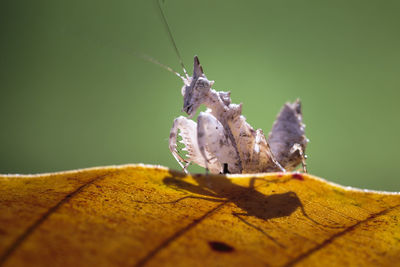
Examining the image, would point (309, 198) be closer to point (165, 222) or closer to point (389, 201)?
point (389, 201)

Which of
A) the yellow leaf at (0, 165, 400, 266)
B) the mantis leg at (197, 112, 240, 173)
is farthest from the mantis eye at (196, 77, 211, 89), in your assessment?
the yellow leaf at (0, 165, 400, 266)

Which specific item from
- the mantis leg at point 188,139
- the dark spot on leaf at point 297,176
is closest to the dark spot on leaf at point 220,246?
the dark spot on leaf at point 297,176

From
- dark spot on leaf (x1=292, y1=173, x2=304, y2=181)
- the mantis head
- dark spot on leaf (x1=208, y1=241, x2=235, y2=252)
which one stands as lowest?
dark spot on leaf (x1=208, y1=241, x2=235, y2=252)

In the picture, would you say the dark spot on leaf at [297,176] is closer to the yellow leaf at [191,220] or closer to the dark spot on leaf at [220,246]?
the yellow leaf at [191,220]

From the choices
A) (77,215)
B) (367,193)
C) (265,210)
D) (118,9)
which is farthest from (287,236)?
(118,9)

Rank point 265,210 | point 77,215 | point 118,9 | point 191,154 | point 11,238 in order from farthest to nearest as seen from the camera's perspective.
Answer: point 118,9
point 191,154
point 265,210
point 77,215
point 11,238

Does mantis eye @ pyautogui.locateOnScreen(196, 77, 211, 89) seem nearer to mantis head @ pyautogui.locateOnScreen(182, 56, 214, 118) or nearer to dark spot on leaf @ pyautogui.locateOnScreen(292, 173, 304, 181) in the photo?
mantis head @ pyautogui.locateOnScreen(182, 56, 214, 118)

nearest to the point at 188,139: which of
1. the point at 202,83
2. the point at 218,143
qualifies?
the point at 218,143
